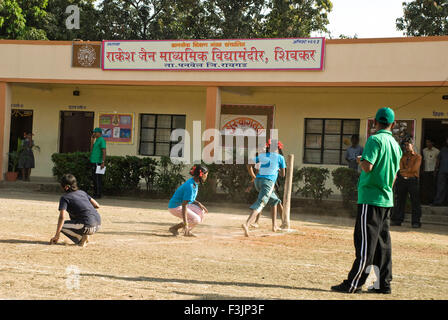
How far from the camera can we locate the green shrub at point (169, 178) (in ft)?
49.9

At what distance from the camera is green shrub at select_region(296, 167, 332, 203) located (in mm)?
14203

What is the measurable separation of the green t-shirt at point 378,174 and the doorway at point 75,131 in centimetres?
1524

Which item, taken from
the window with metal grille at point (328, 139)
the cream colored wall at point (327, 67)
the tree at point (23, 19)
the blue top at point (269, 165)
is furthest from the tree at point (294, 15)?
the blue top at point (269, 165)

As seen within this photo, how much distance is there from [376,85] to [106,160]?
7.39 m

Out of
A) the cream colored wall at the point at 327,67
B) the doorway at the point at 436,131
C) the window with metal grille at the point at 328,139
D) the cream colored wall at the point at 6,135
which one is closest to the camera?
the cream colored wall at the point at 327,67

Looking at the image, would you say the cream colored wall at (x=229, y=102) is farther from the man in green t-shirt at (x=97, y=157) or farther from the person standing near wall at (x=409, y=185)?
the person standing near wall at (x=409, y=185)

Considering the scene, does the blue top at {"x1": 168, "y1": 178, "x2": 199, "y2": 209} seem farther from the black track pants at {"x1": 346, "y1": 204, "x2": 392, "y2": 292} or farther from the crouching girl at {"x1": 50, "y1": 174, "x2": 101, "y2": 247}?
the black track pants at {"x1": 346, "y1": 204, "x2": 392, "y2": 292}

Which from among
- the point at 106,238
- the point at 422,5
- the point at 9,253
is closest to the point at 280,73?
the point at 106,238

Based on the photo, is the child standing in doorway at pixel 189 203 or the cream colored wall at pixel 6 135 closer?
the child standing in doorway at pixel 189 203

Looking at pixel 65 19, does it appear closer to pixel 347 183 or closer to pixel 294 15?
pixel 294 15

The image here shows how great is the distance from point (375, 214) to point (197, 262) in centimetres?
239

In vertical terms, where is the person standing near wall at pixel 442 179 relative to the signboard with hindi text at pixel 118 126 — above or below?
below

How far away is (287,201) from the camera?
34.4ft
